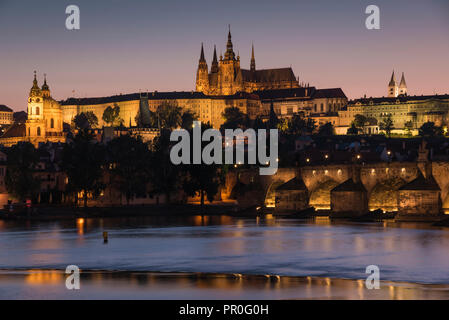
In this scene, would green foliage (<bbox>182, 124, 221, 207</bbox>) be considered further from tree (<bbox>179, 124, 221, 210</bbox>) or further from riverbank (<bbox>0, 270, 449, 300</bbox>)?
riverbank (<bbox>0, 270, 449, 300</bbox>)

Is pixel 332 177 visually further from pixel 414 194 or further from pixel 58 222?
pixel 58 222

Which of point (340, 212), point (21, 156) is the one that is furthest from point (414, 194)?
point (21, 156)

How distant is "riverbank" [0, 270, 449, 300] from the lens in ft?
117

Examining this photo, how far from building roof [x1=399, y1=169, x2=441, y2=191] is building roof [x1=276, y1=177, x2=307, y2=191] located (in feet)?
57.8

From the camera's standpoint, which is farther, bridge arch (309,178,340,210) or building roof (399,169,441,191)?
bridge arch (309,178,340,210)

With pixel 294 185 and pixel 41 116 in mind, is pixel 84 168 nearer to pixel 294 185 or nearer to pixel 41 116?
pixel 294 185

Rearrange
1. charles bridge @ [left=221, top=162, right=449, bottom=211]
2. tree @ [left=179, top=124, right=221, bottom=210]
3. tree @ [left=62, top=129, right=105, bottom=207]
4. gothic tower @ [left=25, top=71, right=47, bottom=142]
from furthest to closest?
gothic tower @ [left=25, top=71, right=47, bottom=142] → tree @ [left=179, top=124, right=221, bottom=210] → tree @ [left=62, top=129, right=105, bottom=207] → charles bridge @ [left=221, top=162, right=449, bottom=211]

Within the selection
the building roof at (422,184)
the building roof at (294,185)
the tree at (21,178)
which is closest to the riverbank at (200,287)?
the building roof at (422,184)

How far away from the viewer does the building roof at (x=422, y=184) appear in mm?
76769

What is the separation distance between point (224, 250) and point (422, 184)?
2739 centimetres

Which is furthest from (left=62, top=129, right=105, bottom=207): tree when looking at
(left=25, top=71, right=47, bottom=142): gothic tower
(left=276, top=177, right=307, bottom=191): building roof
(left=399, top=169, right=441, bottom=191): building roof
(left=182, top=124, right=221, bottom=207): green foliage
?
(left=25, top=71, right=47, bottom=142): gothic tower

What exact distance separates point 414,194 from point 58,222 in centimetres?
3473

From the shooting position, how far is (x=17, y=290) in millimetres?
37469

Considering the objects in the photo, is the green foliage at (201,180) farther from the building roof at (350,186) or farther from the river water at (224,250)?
the building roof at (350,186)
